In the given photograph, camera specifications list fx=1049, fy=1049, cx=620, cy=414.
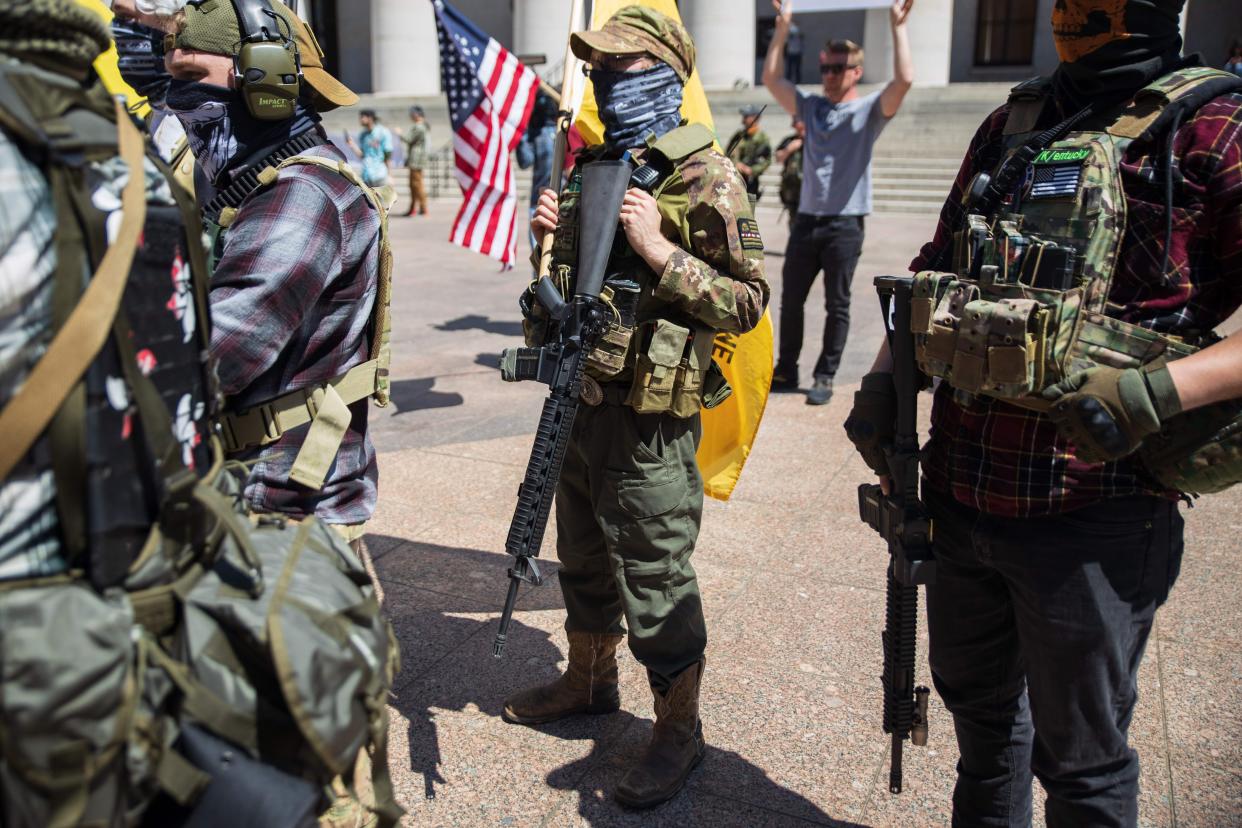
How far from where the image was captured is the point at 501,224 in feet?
23.1

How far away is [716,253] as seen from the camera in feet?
9.41

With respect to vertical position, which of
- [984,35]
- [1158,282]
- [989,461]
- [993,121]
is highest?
[984,35]

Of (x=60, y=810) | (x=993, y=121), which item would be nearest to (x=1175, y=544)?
(x=993, y=121)

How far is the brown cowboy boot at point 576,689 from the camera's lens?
3242 mm

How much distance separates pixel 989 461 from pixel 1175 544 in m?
0.39

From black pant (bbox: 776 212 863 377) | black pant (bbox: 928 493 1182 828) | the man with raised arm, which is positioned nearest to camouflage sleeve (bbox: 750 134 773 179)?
the man with raised arm

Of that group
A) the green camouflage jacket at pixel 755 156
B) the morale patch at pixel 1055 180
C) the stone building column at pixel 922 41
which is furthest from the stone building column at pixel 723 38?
the morale patch at pixel 1055 180

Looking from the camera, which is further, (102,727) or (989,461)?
(989,461)

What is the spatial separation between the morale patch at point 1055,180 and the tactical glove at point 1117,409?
14.1 inches

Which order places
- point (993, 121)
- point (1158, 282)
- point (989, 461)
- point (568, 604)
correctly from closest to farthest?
point (1158, 282)
point (989, 461)
point (993, 121)
point (568, 604)

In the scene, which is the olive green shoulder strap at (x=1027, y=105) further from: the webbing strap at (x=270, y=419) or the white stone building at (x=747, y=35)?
the white stone building at (x=747, y=35)

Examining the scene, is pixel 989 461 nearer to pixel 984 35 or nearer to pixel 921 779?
pixel 921 779

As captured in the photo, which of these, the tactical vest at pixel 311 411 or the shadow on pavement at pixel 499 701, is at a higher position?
the tactical vest at pixel 311 411

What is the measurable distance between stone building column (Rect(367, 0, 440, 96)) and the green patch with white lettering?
2773 cm
